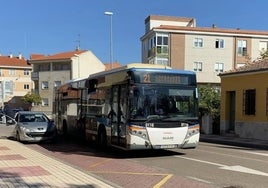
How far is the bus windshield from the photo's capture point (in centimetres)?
1499

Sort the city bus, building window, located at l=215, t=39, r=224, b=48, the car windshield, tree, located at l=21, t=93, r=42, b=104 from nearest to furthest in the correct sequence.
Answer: the city bus → the car windshield → building window, located at l=215, t=39, r=224, b=48 → tree, located at l=21, t=93, r=42, b=104

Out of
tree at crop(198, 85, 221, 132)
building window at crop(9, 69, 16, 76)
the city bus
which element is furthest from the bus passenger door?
building window at crop(9, 69, 16, 76)

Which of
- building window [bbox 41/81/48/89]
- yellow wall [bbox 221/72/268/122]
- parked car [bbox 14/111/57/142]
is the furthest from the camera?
building window [bbox 41/81/48/89]

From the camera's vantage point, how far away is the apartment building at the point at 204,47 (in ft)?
202

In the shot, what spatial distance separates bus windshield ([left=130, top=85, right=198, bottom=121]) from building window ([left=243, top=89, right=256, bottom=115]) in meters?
11.3

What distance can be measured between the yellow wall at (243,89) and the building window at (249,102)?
0.77 ft

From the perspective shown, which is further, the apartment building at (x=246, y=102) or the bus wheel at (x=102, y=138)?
the apartment building at (x=246, y=102)

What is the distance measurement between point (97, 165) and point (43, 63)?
80082 mm

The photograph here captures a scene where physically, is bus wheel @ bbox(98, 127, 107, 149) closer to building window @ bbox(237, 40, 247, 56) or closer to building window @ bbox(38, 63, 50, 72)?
building window @ bbox(237, 40, 247, 56)

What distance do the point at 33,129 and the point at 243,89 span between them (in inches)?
500

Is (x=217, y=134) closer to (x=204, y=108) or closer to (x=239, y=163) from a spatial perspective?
(x=204, y=108)

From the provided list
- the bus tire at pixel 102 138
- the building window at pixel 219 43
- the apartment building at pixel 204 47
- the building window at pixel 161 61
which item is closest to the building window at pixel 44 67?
the apartment building at pixel 204 47

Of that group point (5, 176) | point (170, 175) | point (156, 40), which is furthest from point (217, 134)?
point (156, 40)

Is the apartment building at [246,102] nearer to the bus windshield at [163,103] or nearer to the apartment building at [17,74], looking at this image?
the bus windshield at [163,103]
